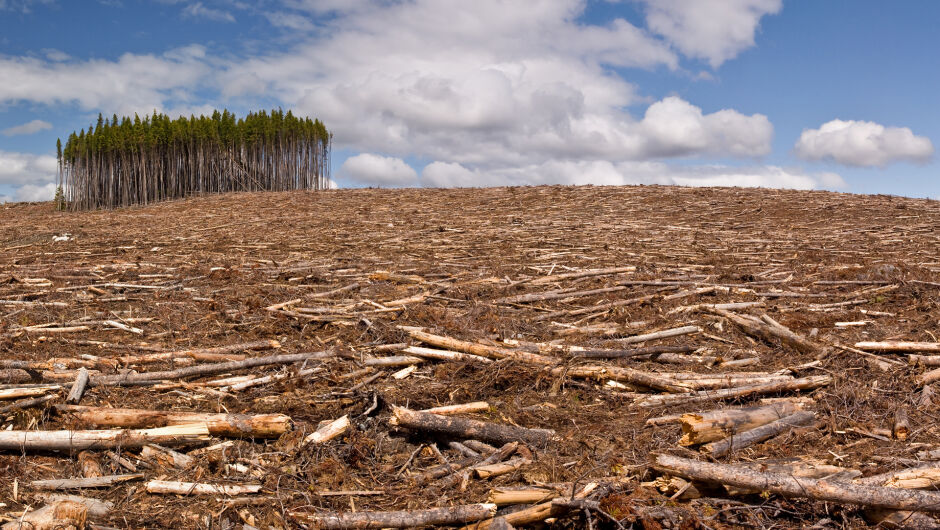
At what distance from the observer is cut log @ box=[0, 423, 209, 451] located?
4.80 metres

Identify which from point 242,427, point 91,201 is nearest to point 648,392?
point 242,427

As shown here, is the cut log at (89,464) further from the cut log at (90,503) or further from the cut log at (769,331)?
the cut log at (769,331)

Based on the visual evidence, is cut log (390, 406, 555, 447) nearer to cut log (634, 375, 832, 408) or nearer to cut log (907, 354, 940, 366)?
cut log (634, 375, 832, 408)

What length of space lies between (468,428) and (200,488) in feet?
6.38

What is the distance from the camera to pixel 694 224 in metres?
16.7

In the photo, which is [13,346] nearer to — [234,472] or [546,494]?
[234,472]

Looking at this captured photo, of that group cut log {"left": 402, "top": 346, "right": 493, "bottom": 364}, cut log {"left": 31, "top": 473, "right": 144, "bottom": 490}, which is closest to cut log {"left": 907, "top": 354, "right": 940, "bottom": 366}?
cut log {"left": 402, "top": 346, "right": 493, "bottom": 364}

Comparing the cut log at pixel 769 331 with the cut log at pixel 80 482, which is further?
the cut log at pixel 769 331

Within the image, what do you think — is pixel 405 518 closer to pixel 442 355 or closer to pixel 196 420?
pixel 196 420

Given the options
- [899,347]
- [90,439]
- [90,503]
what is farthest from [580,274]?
[90,503]

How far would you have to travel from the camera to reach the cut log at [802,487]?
3746 millimetres

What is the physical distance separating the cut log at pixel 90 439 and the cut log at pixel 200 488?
1.91 ft

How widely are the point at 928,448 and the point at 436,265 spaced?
8.10 metres

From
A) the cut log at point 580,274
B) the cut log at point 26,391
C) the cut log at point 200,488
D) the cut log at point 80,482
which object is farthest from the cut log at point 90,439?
the cut log at point 580,274
